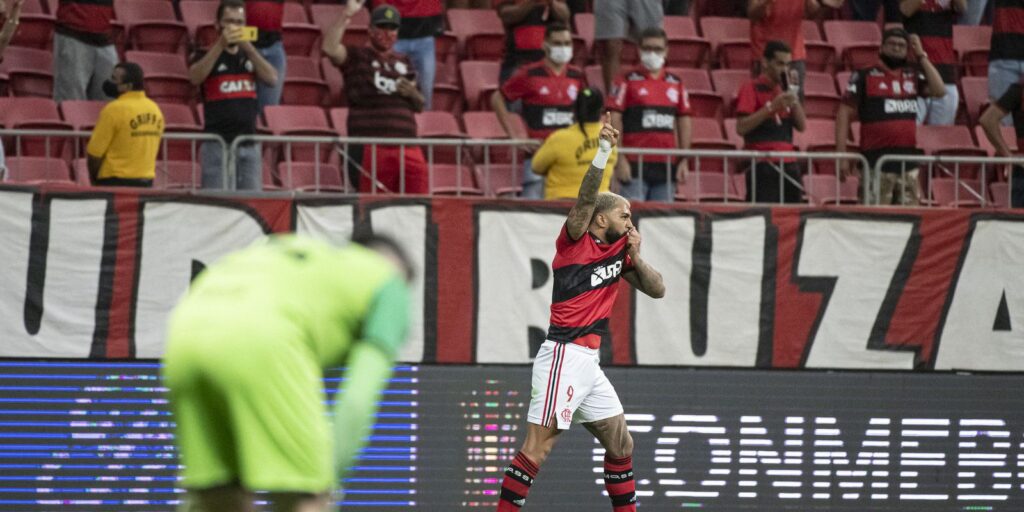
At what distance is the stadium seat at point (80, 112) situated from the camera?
14320 mm

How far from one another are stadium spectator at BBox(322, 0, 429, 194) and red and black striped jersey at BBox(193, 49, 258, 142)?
923mm

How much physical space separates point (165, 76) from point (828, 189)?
7116 millimetres

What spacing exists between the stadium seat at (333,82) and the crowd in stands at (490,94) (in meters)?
0.03

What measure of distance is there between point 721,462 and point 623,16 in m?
5.19

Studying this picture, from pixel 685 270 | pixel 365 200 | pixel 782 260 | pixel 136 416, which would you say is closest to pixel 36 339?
pixel 136 416

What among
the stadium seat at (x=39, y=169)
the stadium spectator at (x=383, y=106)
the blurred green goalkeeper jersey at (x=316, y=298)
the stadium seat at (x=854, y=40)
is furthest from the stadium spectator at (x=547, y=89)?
the blurred green goalkeeper jersey at (x=316, y=298)

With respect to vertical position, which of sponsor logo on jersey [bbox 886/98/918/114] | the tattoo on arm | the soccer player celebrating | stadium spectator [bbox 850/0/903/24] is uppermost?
stadium spectator [bbox 850/0/903/24]

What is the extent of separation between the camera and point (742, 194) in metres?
15.2

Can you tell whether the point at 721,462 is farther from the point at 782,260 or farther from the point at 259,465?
the point at 259,465

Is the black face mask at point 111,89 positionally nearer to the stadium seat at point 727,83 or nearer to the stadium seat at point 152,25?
the stadium seat at point 152,25

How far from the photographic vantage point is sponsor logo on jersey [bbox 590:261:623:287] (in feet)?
33.0

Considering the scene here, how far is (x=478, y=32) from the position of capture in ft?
56.6

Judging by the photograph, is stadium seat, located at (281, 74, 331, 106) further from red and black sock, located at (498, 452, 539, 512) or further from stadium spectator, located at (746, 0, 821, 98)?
red and black sock, located at (498, 452, 539, 512)

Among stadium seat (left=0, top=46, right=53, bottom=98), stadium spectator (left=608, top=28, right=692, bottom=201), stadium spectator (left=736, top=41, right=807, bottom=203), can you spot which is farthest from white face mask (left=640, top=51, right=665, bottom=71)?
stadium seat (left=0, top=46, right=53, bottom=98)
